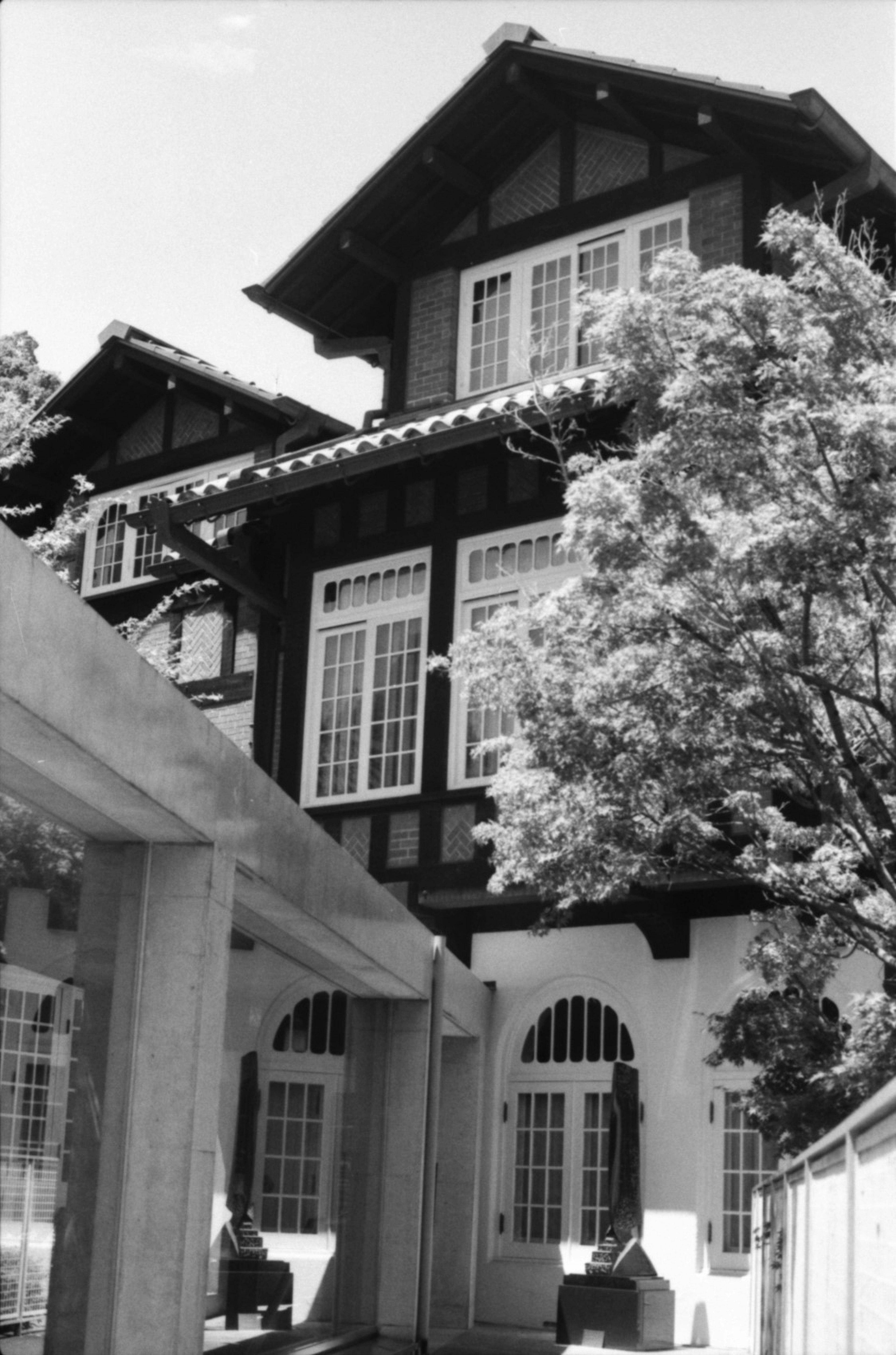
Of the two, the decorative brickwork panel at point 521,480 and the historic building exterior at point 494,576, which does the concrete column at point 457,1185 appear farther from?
the decorative brickwork panel at point 521,480

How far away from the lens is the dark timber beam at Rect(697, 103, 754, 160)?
698 inches

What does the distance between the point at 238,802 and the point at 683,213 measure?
11630 mm

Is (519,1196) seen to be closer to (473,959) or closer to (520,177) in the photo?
(473,959)

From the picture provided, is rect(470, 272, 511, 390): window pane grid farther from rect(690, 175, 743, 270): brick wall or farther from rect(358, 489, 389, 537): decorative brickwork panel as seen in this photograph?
rect(690, 175, 743, 270): brick wall

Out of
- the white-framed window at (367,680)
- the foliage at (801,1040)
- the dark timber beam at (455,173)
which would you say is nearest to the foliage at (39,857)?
the foliage at (801,1040)

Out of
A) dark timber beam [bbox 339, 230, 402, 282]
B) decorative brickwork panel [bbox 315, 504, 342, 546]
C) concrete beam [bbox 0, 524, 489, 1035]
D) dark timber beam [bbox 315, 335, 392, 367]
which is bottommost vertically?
concrete beam [bbox 0, 524, 489, 1035]

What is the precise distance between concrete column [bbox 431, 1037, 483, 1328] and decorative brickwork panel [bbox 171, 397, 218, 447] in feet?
32.0

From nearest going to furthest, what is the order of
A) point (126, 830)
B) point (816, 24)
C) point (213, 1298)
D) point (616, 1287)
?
point (126, 830)
point (213, 1298)
point (816, 24)
point (616, 1287)

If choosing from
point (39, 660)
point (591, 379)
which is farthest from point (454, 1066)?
point (39, 660)

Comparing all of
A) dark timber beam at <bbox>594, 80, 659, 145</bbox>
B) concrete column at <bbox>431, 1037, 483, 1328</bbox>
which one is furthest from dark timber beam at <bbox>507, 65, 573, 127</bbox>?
concrete column at <bbox>431, 1037, 483, 1328</bbox>

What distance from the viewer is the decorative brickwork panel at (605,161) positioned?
19.2 metres

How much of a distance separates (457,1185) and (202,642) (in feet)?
24.8

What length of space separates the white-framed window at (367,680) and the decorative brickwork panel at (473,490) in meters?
0.62

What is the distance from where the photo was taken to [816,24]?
11391 millimetres
